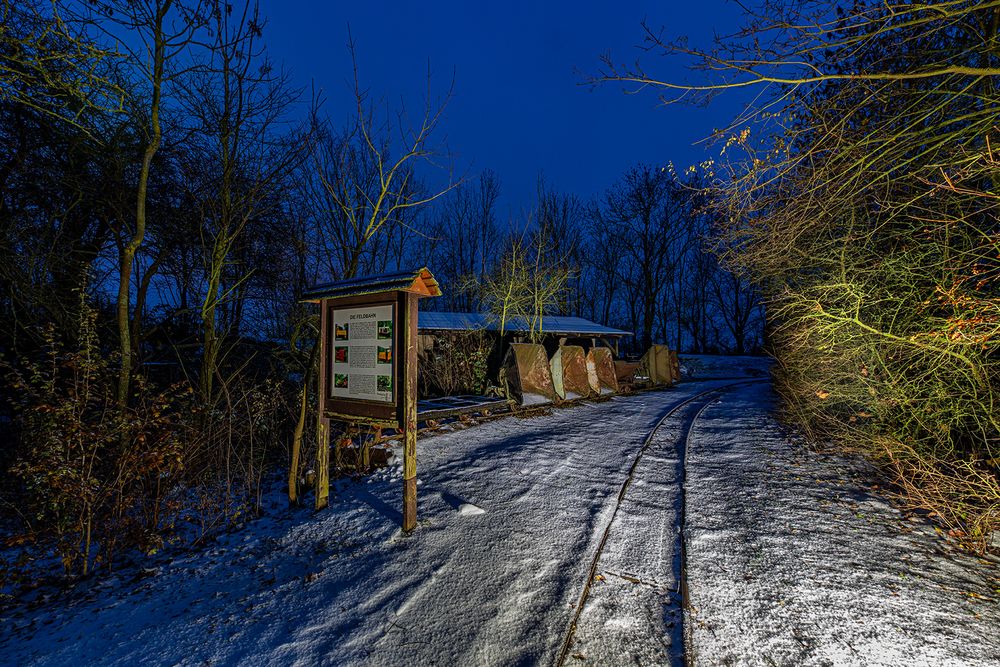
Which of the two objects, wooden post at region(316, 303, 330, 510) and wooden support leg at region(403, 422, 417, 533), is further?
wooden post at region(316, 303, 330, 510)

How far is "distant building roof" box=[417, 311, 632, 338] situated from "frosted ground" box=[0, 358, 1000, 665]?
10.3m

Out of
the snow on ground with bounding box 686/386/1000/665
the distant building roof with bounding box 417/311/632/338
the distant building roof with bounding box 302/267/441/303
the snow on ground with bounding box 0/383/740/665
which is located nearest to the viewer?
the snow on ground with bounding box 686/386/1000/665

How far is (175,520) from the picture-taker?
195 inches

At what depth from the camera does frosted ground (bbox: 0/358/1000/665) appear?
2.75 meters

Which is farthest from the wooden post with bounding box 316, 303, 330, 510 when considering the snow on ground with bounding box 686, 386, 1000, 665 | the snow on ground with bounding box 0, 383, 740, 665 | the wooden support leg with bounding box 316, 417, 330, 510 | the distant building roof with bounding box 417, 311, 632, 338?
the distant building roof with bounding box 417, 311, 632, 338

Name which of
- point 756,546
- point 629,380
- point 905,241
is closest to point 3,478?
point 756,546

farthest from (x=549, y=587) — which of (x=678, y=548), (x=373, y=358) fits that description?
(x=373, y=358)

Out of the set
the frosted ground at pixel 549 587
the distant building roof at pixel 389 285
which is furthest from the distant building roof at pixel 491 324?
the frosted ground at pixel 549 587

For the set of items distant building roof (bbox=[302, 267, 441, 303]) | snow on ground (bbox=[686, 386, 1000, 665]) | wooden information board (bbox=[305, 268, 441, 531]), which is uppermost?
distant building roof (bbox=[302, 267, 441, 303])

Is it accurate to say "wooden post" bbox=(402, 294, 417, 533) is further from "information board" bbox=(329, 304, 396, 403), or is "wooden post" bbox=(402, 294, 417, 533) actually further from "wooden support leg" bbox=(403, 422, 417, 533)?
"information board" bbox=(329, 304, 396, 403)

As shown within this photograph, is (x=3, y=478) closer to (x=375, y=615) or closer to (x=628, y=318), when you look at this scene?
(x=375, y=615)

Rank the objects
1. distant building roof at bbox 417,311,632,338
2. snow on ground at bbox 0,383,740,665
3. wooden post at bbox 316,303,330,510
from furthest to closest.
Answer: distant building roof at bbox 417,311,632,338 → wooden post at bbox 316,303,330,510 → snow on ground at bbox 0,383,740,665

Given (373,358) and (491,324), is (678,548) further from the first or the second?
(491,324)

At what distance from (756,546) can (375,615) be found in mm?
3438
